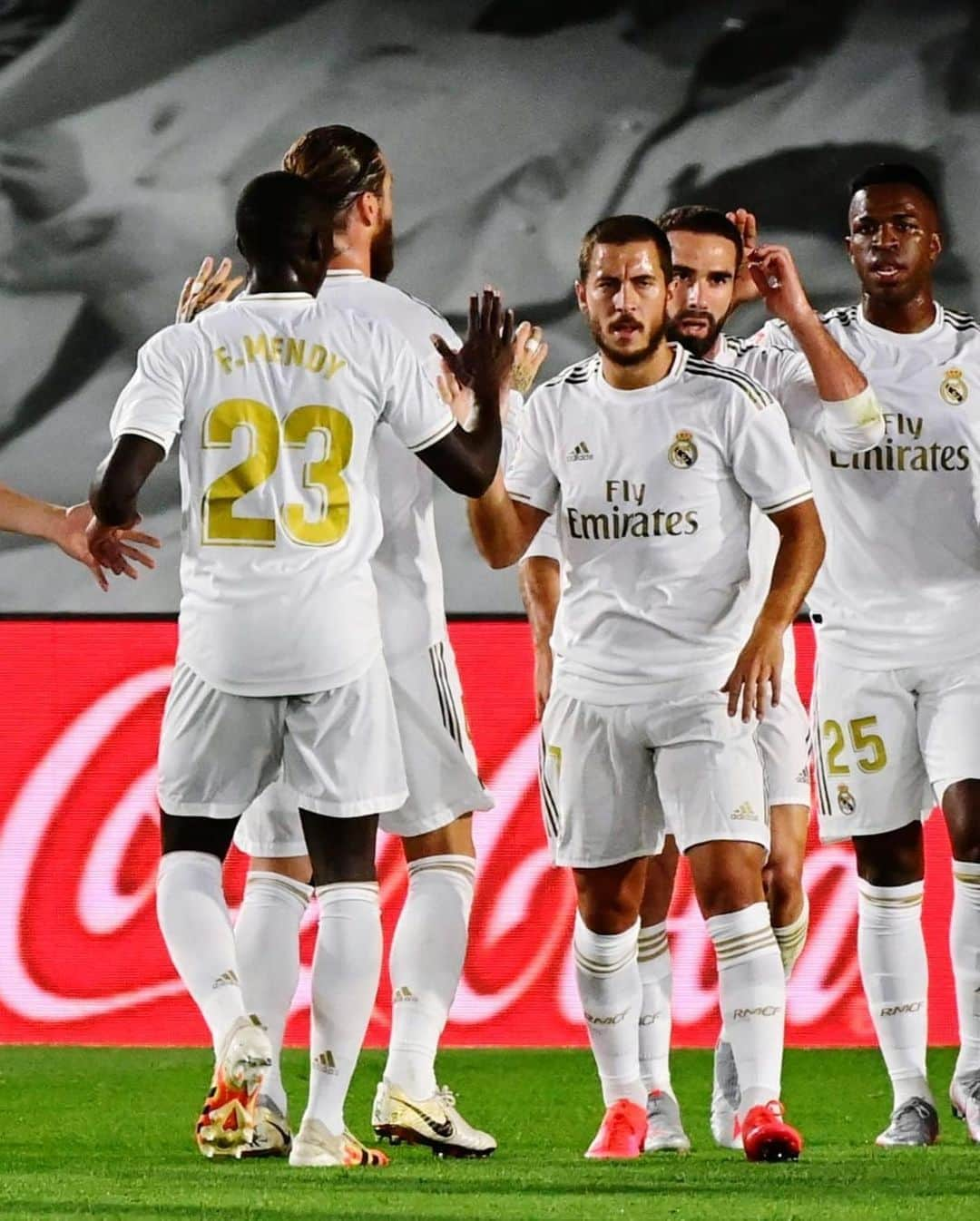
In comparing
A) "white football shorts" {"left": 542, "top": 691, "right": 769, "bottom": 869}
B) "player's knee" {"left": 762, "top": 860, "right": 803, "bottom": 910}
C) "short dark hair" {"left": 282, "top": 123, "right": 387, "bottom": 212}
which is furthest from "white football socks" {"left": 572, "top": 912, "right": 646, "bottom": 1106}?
"short dark hair" {"left": 282, "top": 123, "right": 387, "bottom": 212}

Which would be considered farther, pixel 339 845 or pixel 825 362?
pixel 825 362

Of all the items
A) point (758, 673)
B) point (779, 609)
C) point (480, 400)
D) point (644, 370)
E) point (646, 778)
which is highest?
point (644, 370)

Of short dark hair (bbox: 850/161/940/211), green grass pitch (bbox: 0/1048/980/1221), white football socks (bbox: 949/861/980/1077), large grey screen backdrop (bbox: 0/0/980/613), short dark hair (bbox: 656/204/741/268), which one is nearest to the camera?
green grass pitch (bbox: 0/1048/980/1221)

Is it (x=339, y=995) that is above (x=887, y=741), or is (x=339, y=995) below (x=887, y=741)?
below

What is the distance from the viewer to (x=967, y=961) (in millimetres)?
4734

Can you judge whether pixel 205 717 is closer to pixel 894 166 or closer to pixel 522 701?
pixel 894 166

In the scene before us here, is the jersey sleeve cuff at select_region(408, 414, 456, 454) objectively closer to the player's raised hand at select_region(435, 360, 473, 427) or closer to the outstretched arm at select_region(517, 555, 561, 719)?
the player's raised hand at select_region(435, 360, 473, 427)

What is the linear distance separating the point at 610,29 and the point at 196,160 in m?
2.00

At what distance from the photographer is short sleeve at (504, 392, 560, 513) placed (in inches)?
180

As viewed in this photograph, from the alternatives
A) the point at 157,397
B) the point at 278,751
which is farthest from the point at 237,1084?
the point at 157,397

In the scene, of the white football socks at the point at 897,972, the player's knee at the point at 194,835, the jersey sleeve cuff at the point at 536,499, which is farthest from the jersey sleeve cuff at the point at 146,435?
the white football socks at the point at 897,972

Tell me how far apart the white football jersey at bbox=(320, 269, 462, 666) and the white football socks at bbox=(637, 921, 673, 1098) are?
2.64 feet

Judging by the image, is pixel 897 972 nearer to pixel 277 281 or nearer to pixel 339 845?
pixel 339 845

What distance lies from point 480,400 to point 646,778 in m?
0.81
